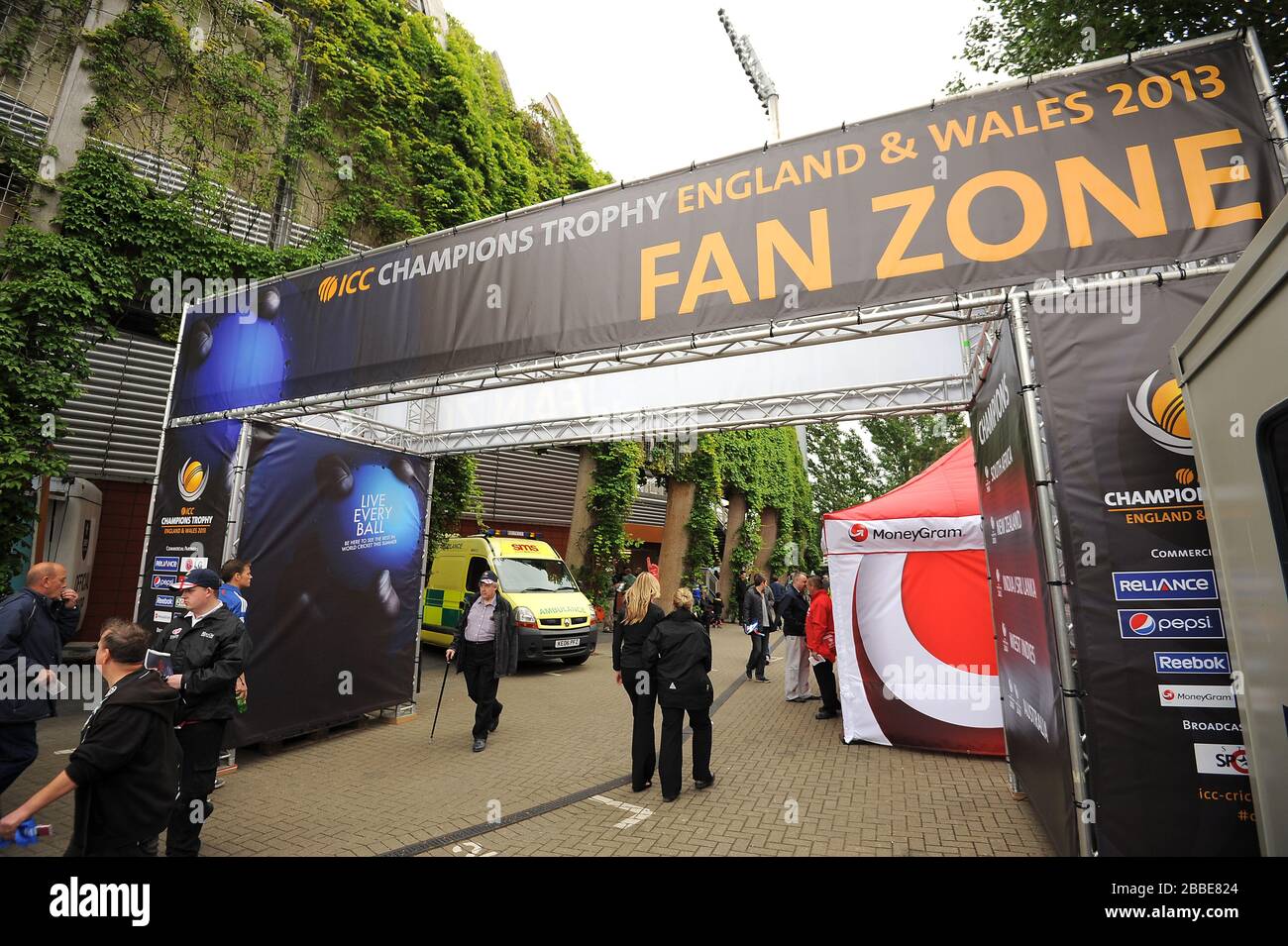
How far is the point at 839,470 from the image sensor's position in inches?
1411

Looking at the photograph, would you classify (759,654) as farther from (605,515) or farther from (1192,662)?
(1192,662)

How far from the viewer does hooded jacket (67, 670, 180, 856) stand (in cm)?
258

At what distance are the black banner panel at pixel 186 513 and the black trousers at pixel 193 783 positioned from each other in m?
2.57

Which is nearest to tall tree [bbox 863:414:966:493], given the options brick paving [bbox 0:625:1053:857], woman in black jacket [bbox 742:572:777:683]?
woman in black jacket [bbox 742:572:777:683]

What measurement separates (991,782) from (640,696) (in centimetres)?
343

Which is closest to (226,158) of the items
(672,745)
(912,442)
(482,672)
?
(482,672)

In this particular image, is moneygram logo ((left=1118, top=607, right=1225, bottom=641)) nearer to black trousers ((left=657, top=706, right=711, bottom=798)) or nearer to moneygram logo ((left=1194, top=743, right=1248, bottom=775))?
moneygram logo ((left=1194, top=743, right=1248, bottom=775))

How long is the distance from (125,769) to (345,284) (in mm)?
4918

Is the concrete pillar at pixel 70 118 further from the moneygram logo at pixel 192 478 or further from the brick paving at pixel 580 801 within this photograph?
the brick paving at pixel 580 801

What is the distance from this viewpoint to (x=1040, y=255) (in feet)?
12.0

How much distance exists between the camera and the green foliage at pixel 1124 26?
6.72m

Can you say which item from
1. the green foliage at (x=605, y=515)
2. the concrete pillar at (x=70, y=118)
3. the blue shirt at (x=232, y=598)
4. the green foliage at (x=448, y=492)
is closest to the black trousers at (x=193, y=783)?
the blue shirt at (x=232, y=598)

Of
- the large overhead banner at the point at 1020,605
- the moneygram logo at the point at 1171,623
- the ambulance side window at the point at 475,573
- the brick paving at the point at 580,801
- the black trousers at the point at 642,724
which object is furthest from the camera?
the ambulance side window at the point at 475,573

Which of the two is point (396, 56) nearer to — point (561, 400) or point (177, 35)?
point (177, 35)
